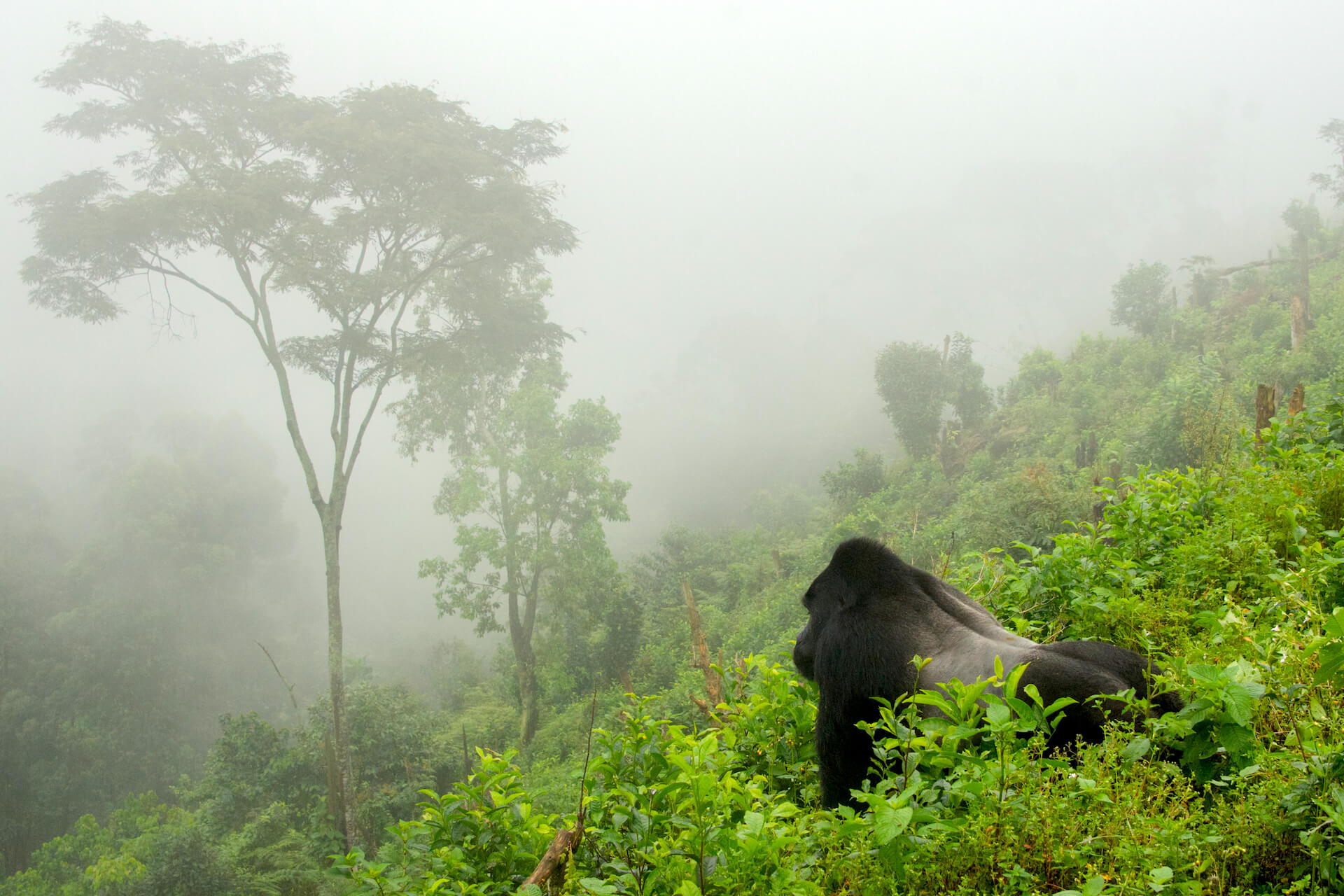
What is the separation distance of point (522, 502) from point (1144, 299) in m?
21.1

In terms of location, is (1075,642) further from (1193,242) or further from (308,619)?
(1193,242)

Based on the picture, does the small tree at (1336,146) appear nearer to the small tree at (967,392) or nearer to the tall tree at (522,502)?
the small tree at (967,392)

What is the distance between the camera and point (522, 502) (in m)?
16.8

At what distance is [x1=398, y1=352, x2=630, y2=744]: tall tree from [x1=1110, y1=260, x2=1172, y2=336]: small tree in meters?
18.4

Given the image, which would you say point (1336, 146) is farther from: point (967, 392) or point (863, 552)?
point (863, 552)

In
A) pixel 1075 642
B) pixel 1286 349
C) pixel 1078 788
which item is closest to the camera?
pixel 1078 788

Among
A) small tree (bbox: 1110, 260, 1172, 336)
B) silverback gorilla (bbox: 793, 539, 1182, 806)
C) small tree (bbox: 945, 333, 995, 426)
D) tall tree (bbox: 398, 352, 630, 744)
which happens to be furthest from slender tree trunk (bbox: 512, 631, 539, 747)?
small tree (bbox: 1110, 260, 1172, 336)

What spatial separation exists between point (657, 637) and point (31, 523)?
20.3 meters

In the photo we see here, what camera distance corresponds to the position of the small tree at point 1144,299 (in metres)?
23.5

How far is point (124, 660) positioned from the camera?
770 inches

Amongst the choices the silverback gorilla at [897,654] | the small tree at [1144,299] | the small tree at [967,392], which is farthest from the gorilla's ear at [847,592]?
the small tree at [1144,299]

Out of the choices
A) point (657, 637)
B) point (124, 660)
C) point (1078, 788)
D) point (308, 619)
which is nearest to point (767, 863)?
point (1078, 788)

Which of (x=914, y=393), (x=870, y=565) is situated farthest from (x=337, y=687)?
(x=914, y=393)

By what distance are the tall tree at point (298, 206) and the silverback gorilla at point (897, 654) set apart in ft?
33.4
